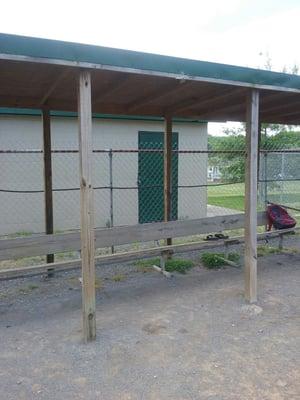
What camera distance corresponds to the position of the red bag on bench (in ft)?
19.7

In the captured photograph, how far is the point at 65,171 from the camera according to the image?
8.21 metres

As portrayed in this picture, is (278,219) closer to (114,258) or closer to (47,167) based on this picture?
(114,258)

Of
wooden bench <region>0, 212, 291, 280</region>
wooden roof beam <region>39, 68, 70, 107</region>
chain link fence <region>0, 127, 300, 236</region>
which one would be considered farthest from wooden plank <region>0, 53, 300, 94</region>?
chain link fence <region>0, 127, 300, 236</region>

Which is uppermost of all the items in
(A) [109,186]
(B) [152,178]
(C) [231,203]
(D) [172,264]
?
(B) [152,178]

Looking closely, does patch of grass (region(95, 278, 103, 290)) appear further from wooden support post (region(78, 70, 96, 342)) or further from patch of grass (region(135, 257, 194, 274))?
wooden support post (region(78, 70, 96, 342))

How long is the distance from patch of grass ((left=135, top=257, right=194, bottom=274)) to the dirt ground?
0.44m

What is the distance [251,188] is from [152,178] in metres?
5.29

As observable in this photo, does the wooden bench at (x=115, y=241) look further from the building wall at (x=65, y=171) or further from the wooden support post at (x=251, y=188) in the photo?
the building wall at (x=65, y=171)

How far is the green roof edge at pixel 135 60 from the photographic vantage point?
8.54ft

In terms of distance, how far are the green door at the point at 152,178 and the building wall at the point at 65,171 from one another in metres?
0.14

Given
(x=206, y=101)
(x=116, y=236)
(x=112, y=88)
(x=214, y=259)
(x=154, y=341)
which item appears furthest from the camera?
(x=214, y=259)

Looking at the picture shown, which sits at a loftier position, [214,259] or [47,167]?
[47,167]

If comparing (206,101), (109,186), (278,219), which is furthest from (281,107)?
(109,186)

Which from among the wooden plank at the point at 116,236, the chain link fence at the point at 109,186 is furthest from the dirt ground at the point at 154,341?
the chain link fence at the point at 109,186
